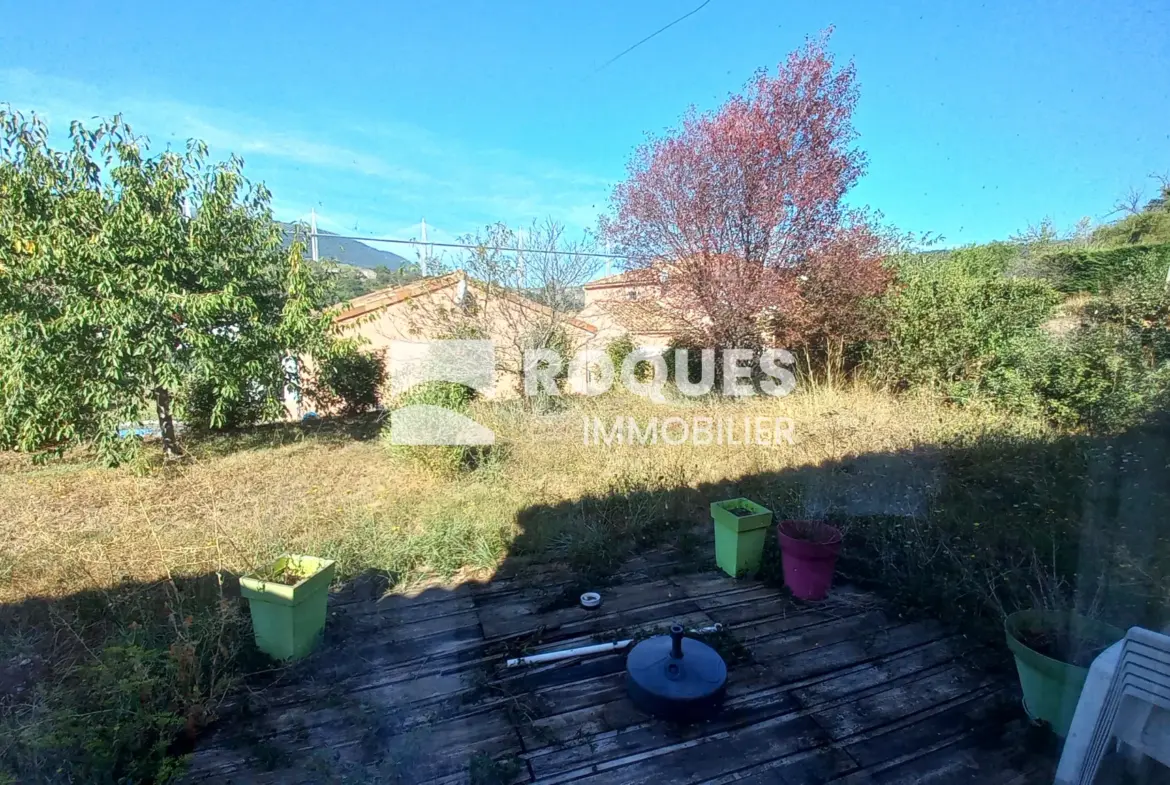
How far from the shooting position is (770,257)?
663 centimetres

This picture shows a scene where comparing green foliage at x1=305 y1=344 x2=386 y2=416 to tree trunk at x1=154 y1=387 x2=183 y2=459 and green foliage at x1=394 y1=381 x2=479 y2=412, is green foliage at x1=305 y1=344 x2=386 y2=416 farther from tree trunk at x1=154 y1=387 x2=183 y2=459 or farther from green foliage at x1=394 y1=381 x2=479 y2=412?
green foliage at x1=394 y1=381 x2=479 y2=412

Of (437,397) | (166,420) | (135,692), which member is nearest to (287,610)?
(135,692)

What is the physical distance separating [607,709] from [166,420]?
219 inches

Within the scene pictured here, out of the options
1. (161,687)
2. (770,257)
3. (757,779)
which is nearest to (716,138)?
(770,257)

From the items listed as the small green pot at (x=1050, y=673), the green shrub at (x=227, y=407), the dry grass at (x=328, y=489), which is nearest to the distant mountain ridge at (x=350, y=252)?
the green shrub at (x=227, y=407)

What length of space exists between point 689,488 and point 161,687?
10.8 feet

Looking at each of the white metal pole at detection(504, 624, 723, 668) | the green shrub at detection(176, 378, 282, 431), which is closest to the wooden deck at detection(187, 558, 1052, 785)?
the white metal pole at detection(504, 624, 723, 668)

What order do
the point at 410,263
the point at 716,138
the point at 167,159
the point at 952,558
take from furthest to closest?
the point at 410,263, the point at 716,138, the point at 167,159, the point at 952,558

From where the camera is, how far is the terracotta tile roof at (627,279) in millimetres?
7184

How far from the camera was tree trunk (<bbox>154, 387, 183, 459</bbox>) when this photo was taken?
514 centimetres

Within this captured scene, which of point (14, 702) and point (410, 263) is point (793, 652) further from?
point (410, 263)

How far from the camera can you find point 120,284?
4.12 m

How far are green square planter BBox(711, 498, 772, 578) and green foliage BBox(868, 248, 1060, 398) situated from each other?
4.20m

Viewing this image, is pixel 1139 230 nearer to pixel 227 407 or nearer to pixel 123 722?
pixel 123 722
